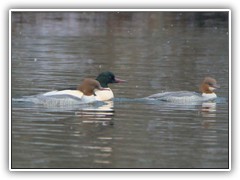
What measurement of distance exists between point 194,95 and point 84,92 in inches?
55.4

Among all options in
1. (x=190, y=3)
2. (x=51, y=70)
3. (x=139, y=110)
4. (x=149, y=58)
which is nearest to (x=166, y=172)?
(x=190, y=3)

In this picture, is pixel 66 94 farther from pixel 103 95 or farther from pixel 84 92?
pixel 103 95

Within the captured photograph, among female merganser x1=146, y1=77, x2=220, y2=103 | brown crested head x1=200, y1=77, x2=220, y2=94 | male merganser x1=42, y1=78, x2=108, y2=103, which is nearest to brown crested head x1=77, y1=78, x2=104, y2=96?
male merganser x1=42, y1=78, x2=108, y2=103

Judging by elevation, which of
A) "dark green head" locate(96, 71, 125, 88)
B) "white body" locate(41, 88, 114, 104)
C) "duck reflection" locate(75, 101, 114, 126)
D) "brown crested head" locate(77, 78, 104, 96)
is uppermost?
"dark green head" locate(96, 71, 125, 88)

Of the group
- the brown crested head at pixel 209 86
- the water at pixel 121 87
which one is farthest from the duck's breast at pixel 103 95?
the brown crested head at pixel 209 86

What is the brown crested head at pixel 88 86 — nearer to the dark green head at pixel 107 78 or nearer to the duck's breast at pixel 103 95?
the duck's breast at pixel 103 95

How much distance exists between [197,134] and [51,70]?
4081mm

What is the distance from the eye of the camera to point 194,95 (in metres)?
14.9

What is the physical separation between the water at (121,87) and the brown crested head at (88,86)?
28 centimetres

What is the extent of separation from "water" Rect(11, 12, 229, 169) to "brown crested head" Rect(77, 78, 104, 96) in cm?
28

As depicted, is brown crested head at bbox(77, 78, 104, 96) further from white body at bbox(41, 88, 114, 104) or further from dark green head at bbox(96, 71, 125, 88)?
dark green head at bbox(96, 71, 125, 88)

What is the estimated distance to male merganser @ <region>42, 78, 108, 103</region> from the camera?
14320 millimetres

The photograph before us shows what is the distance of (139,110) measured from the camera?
44.8ft
